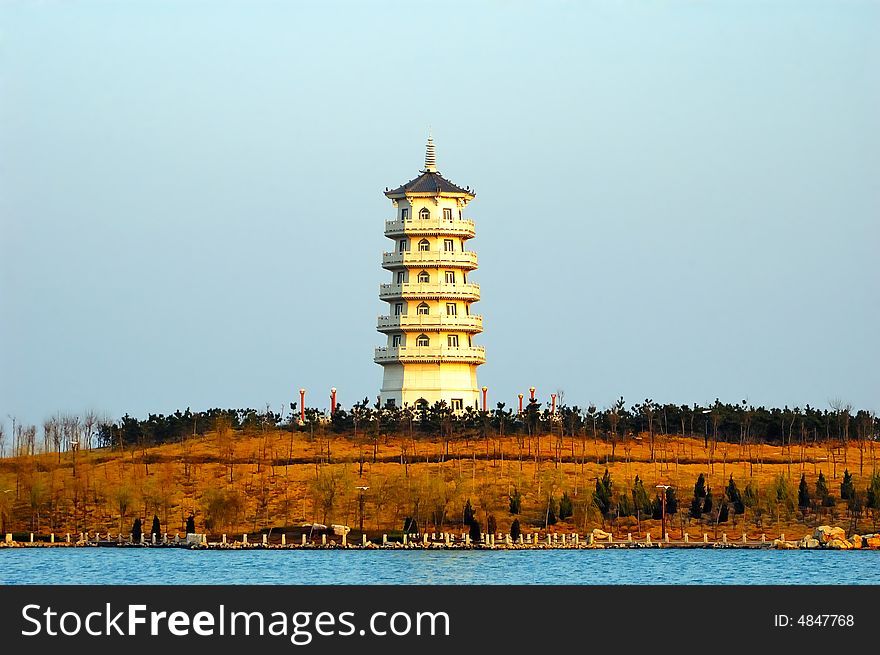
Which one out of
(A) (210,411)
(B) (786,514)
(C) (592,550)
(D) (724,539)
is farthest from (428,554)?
(A) (210,411)

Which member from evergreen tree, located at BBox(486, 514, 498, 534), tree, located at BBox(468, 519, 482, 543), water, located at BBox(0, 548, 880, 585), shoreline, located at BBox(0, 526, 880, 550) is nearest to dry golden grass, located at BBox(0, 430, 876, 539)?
evergreen tree, located at BBox(486, 514, 498, 534)

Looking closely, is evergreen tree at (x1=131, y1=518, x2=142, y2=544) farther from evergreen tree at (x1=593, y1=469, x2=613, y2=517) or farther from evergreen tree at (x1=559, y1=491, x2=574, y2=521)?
evergreen tree at (x1=593, y1=469, x2=613, y2=517)

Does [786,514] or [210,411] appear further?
[210,411]

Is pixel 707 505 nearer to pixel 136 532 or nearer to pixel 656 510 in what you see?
pixel 656 510

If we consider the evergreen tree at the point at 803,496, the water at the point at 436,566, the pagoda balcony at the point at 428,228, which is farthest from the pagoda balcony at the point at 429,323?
the water at the point at 436,566

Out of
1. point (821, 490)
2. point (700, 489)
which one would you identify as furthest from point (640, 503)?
point (821, 490)

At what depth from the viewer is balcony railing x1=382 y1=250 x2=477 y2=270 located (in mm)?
133125

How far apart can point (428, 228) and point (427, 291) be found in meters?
4.58

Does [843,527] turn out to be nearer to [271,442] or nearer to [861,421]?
[861,421]

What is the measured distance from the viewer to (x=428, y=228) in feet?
440

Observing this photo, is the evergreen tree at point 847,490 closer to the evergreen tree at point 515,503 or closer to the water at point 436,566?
the water at point 436,566

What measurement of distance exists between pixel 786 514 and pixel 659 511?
7.16m

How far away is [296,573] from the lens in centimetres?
8625

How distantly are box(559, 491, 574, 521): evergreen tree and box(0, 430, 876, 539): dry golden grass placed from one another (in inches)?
20.4
